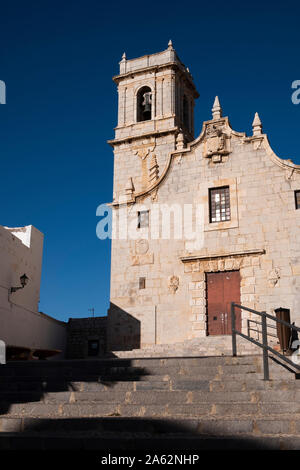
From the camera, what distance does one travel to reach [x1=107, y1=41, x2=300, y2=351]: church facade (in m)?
17.4

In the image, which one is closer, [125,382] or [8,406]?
[8,406]

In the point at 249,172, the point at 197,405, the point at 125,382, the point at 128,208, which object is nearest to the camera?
the point at 197,405

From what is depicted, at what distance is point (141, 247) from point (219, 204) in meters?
3.37

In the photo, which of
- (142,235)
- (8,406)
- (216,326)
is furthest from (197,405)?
(142,235)

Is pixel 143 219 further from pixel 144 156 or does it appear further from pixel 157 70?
pixel 157 70

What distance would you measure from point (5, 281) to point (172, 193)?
717 centimetres

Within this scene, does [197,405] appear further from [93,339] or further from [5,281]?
[93,339]

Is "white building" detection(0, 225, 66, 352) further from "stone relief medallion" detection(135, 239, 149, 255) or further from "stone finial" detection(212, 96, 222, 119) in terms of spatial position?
"stone finial" detection(212, 96, 222, 119)

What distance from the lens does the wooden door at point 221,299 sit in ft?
57.1

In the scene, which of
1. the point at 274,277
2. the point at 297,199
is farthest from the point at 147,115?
the point at 274,277

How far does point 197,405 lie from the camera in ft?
23.0

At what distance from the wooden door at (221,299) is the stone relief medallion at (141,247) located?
260 cm

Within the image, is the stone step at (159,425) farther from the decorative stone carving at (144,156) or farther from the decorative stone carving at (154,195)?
the decorative stone carving at (144,156)

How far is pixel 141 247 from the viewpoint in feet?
63.0
